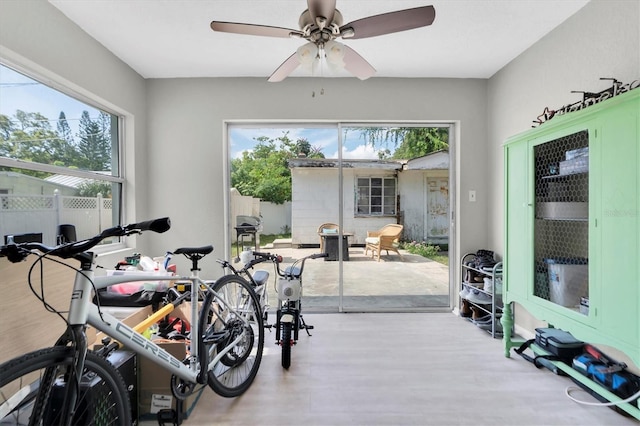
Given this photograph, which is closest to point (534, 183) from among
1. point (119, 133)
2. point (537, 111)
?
point (537, 111)

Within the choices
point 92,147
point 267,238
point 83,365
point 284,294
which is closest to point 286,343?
point 284,294

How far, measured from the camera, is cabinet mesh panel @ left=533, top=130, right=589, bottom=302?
173 centimetres

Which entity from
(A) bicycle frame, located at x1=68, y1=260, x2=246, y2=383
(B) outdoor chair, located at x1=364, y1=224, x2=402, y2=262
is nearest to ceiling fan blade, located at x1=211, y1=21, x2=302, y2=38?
(A) bicycle frame, located at x1=68, y1=260, x2=246, y2=383

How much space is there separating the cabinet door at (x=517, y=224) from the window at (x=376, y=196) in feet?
4.31

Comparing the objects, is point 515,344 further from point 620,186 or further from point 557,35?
point 557,35

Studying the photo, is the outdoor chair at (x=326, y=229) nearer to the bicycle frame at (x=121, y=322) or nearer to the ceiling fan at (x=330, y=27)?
the bicycle frame at (x=121, y=322)

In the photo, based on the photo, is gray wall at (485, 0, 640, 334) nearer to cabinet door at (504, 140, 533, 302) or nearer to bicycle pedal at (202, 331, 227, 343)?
cabinet door at (504, 140, 533, 302)

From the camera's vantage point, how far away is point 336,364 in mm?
2176

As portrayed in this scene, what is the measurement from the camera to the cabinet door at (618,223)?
55.1 inches

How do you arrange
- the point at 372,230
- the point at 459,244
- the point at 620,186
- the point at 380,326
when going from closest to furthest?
the point at 620,186 < the point at 380,326 < the point at 459,244 < the point at 372,230

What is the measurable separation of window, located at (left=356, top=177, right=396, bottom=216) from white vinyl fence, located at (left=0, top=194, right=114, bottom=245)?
2588mm

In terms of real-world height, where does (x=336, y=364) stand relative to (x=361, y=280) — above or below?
below

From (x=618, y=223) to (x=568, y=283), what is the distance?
1.78ft

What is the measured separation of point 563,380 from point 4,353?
10.2ft
